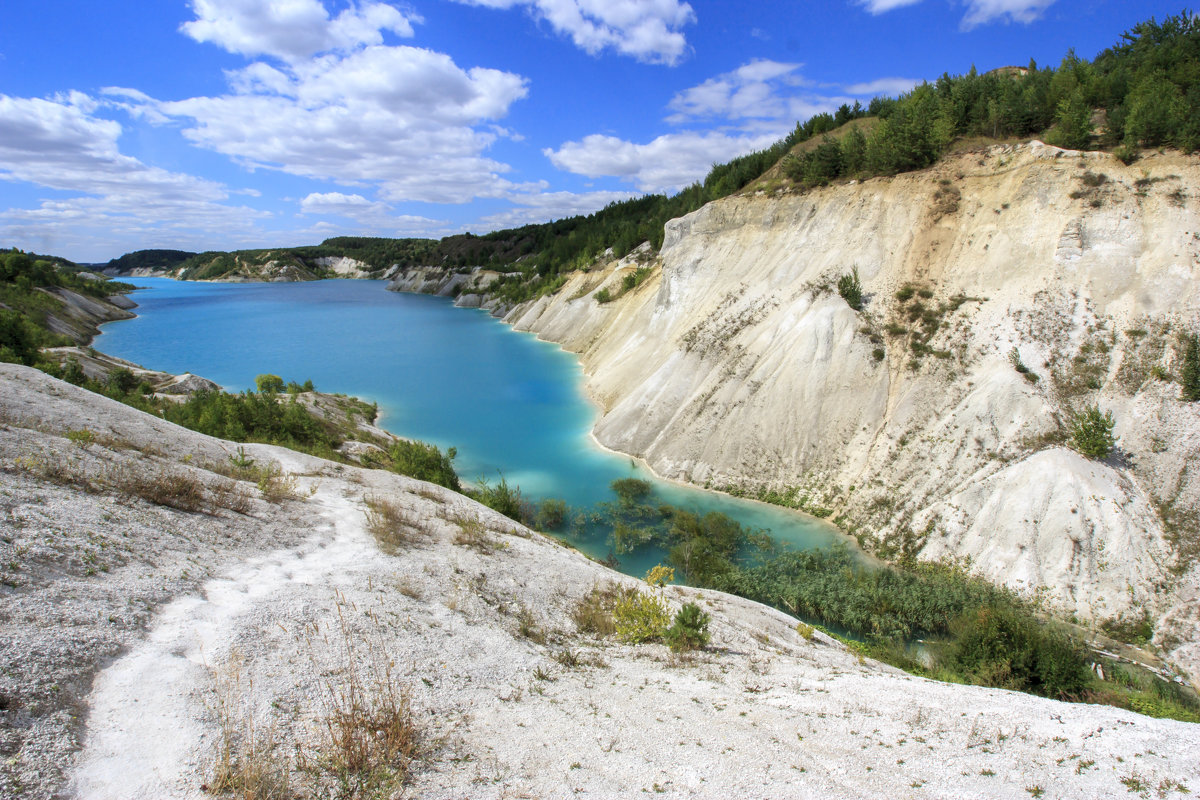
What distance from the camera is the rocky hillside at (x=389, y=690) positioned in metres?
4.49

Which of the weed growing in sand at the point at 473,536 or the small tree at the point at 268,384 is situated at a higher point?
the weed growing in sand at the point at 473,536

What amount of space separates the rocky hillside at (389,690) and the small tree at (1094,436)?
10200 millimetres

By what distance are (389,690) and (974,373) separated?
19.4 m

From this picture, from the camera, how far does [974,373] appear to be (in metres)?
18.2

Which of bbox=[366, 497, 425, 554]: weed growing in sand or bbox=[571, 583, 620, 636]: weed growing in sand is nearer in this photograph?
bbox=[571, 583, 620, 636]: weed growing in sand

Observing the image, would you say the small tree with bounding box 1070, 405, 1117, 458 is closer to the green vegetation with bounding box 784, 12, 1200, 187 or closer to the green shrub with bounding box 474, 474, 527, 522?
the green vegetation with bounding box 784, 12, 1200, 187

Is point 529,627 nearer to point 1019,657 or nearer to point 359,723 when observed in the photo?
point 359,723

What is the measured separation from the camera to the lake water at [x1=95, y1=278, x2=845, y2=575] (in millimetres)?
21016

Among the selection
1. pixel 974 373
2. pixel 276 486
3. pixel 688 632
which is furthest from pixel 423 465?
pixel 974 373

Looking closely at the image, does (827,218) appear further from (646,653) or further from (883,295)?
(646,653)

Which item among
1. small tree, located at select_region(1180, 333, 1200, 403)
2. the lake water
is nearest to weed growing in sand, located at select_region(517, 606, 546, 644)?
the lake water

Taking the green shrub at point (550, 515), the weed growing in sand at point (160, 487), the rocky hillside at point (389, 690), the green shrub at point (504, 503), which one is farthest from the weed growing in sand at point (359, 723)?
the green shrub at point (550, 515)

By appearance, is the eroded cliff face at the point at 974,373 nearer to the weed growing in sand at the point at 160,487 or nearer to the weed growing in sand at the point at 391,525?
the weed growing in sand at the point at 391,525

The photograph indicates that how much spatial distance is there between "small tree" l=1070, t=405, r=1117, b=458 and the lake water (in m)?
6.70
